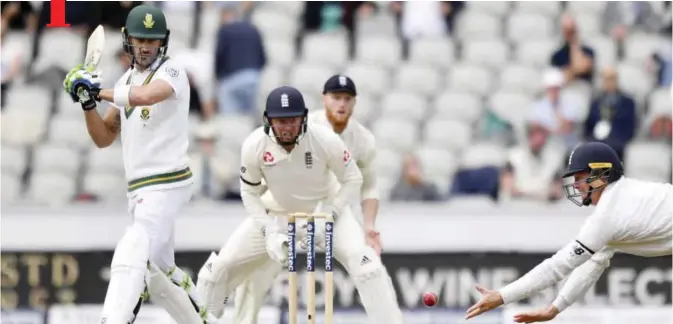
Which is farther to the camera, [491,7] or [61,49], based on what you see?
[491,7]

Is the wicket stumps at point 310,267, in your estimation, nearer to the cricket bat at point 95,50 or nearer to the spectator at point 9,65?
the cricket bat at point 95,50

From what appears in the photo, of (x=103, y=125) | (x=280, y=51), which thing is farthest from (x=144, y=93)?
(x=280, y=51)

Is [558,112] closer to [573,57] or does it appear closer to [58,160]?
[573,57]

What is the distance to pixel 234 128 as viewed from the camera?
11273 millimetres

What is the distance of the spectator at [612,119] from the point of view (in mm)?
11062

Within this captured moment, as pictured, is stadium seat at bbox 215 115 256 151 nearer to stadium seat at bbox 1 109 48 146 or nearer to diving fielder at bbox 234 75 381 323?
stadium seat at bbox 1 109 48 146

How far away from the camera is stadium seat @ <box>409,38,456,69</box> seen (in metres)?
12.1

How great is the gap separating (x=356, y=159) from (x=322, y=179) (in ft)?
1.75

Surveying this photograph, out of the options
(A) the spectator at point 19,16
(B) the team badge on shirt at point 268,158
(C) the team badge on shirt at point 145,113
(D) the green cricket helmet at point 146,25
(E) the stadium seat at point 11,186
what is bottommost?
(E) the stadium seat at point 11,186

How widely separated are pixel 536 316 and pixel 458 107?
15.9 feet

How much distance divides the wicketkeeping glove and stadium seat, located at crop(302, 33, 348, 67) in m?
5.22

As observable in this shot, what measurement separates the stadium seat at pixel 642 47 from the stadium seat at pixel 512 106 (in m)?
0.93

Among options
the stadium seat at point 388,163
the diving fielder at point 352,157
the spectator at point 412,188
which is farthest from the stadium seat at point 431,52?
the diving fielder at point 352,157

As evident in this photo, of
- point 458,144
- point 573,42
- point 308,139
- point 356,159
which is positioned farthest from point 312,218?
point 573,42
